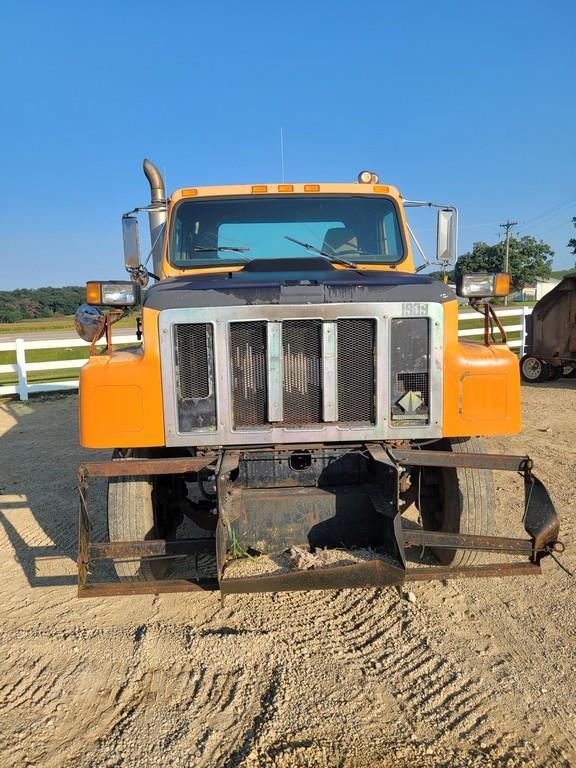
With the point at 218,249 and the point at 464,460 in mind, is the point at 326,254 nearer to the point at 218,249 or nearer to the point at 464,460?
the point at 218,249

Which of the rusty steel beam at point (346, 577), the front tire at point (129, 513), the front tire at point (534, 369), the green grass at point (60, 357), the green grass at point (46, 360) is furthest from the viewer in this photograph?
the green grass at point (46, 360)

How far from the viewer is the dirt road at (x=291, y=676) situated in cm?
223

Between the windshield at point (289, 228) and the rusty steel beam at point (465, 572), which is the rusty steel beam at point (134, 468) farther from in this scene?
the windshield at point (289, 228)

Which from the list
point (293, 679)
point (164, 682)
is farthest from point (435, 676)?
point (164, 682)

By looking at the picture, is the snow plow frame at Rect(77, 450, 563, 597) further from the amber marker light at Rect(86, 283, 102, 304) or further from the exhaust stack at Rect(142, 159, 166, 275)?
the exhaust stack at Rect(142, 159, 166, 275)

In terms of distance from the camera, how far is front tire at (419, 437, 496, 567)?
3402 millimetres

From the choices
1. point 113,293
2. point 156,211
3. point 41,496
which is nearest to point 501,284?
point 113,293

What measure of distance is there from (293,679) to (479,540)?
1.19m

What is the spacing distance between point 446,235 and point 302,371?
6.87 ft

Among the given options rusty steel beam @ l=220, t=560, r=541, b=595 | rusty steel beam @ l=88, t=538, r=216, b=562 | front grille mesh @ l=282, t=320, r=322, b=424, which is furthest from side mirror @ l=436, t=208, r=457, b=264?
rusty steel beam @ l=88, t=538, r=216, b=562

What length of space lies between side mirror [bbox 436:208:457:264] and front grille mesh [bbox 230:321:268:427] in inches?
82.8

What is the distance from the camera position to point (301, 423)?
10.4ft

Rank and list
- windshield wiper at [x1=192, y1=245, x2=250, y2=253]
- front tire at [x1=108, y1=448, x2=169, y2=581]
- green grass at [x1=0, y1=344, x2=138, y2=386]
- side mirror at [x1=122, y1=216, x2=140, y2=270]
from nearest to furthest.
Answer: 1. front tire at [x1=108, y1=448, x2=169, y2=581]
2. windshield wiper at [x1=192, y1=245, x2=250, y2=253]
3. side mirror at [x1=122, y1=216, x2=140, y2=270]
4. green grass at [x1=0, y1=344, x2=138, y2=386]

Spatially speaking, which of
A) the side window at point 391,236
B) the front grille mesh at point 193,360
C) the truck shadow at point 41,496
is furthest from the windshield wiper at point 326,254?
the truck shadow at point 41,496
